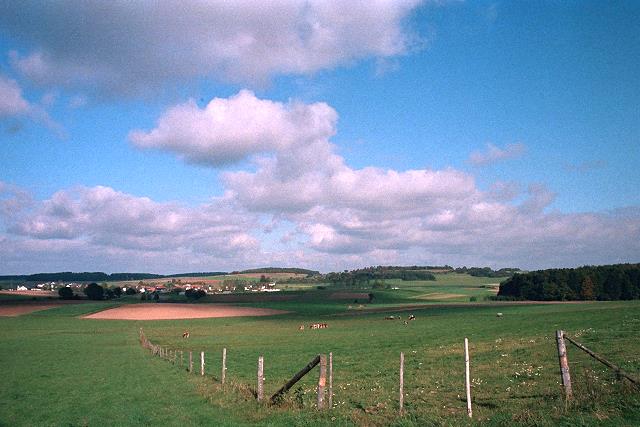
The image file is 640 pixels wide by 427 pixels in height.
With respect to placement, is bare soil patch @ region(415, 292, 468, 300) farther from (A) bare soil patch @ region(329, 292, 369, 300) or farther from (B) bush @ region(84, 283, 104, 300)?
(B) bush @ region(84, 283, 104, 300)

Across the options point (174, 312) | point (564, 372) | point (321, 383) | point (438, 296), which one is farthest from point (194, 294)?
point (564, 372)

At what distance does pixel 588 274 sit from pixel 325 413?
444 feet

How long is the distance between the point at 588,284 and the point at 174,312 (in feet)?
324

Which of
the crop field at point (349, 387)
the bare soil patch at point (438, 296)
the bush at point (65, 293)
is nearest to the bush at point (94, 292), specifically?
the bush at point (65, 293)

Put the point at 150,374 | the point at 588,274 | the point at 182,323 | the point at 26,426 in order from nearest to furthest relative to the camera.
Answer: the point at 26,426
the point at 150,374
the point at 182,323
the point at 588,274

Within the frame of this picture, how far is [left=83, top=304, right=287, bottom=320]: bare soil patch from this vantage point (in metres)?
109

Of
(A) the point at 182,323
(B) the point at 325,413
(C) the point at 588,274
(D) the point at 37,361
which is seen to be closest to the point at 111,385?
(B) the point at 325,413

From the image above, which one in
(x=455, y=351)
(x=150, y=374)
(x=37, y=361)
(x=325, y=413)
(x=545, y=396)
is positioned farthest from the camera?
(x=37, y=361)

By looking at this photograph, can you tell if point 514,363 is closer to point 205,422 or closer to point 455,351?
point 455,351

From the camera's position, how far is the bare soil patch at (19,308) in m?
111

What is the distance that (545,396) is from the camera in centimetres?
1526

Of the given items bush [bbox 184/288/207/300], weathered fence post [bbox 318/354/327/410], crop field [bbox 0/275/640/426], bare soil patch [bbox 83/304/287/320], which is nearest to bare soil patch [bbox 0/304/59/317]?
bare soil patch [bbox 83/304/287/320]

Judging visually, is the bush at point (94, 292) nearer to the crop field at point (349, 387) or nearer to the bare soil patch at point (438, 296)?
the bare soil patch at point (438, 296)

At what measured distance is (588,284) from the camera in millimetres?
128625
